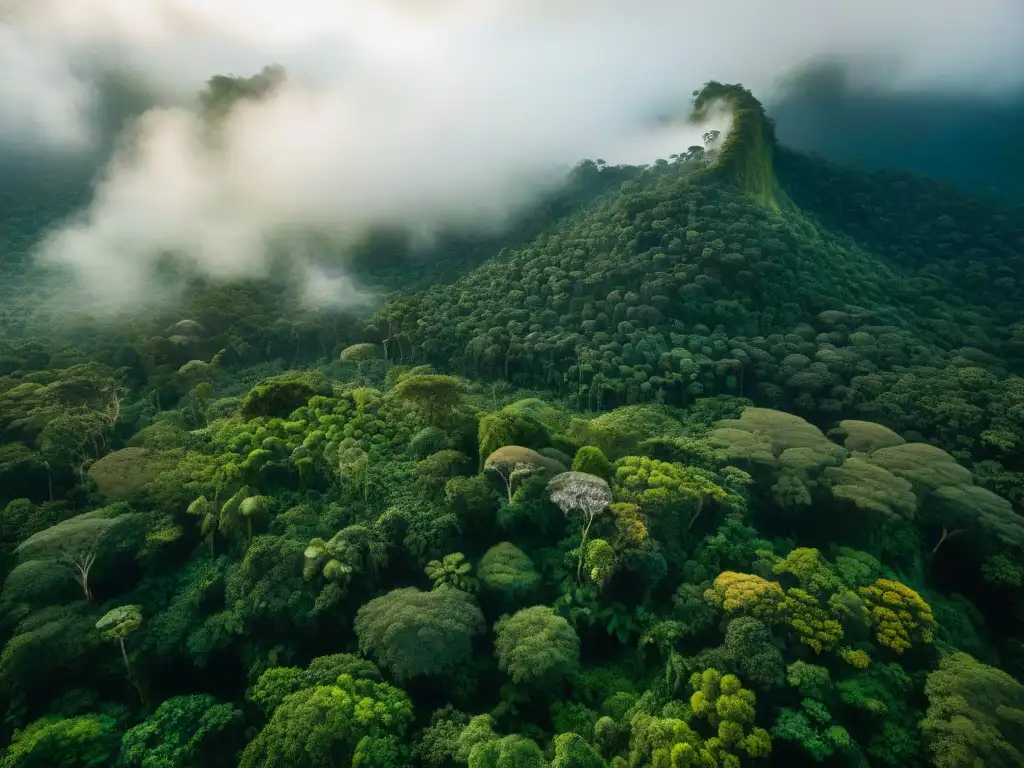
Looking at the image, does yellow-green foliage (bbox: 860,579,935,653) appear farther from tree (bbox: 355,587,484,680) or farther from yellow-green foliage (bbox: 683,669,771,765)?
tree (bbox: 355,587,484,680)

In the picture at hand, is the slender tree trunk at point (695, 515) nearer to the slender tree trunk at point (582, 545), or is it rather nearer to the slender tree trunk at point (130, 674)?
the slender tree trunk at point (582, 545)

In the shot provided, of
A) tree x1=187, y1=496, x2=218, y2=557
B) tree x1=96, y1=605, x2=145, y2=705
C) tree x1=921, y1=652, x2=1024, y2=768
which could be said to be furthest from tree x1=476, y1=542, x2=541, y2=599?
tree x1=921, y1=652, x2=1024, y2=768

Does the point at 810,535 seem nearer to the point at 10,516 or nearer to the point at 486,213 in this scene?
the point at 10,516

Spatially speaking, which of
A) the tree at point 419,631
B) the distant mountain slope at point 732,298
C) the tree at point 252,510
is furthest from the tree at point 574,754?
the distant mountain slope at point 732,298

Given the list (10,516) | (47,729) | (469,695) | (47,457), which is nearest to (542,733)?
(469,695)

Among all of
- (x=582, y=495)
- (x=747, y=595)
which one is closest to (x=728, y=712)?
(x=747, y=595)

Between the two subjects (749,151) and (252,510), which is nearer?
(252,510)

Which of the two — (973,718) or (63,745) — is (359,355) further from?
(973,718)
